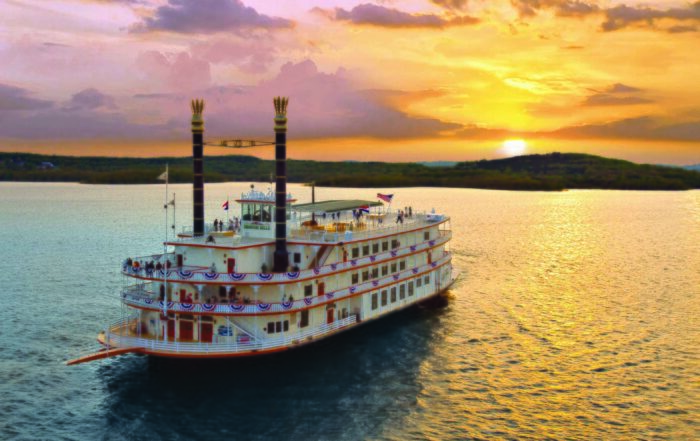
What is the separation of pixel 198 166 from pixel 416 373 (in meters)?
21.7

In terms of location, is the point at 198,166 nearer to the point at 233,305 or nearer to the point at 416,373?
the point at 233,305

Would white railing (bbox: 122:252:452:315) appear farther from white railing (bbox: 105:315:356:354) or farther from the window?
white railing (bbox: 105:315:356:354)

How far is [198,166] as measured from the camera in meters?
46.2

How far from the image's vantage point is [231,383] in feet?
119

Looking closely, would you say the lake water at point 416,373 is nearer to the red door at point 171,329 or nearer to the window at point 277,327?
the red door at point 171,329

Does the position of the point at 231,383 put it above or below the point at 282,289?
below

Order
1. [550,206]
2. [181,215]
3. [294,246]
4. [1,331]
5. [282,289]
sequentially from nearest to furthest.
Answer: [282,289], [294,246], [1,331], [181,215], [550,206]

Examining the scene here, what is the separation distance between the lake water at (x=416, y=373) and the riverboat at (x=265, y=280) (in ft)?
6.85

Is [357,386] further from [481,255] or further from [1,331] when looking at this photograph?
[481,255]

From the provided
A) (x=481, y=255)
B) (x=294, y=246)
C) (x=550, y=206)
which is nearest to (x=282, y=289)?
(x=294, y=246)

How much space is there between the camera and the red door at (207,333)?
124ft

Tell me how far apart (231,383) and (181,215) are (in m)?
125

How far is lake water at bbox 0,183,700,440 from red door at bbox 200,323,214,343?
1.85m

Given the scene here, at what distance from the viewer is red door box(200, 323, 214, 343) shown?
3772 centimetres
